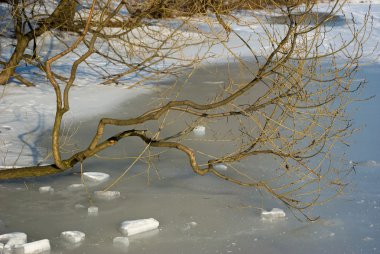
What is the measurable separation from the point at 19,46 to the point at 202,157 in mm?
3088

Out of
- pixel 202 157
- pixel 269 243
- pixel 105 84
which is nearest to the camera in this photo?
pixel 269 243

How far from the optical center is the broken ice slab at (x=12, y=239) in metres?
4.36

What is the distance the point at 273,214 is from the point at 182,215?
0.61 metres

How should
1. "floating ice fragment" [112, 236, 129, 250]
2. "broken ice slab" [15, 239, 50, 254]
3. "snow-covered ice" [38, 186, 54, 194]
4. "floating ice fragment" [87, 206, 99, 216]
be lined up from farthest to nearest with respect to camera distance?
"snow-covered ice" [38, 186, 54, 194] → "floating ice fragment" [87, 206, 99, 216] → "floating ice fragment" [112, 236, 129, 250] → "broken ice slab" [15, 239, 50, 254]

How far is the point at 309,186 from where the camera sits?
18.4 feet

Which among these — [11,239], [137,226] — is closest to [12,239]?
[11,239]

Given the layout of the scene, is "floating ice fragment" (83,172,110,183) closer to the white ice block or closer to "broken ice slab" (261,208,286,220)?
the white ice block

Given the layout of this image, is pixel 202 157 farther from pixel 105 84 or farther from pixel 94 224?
pixel 105 84

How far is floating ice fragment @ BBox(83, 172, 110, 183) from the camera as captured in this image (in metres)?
5.65

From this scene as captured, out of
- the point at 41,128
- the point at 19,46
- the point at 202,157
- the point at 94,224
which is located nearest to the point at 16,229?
the point at 94,224

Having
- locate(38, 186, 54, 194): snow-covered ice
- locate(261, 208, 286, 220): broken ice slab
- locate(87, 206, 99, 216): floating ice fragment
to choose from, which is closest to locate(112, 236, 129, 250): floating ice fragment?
locate(87, 206, 99, 216): floating ice fragment

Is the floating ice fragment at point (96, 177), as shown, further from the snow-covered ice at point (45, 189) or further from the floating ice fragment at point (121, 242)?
the floating ice fragment at point (121, 242)

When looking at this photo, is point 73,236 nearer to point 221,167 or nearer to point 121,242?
point 121,242

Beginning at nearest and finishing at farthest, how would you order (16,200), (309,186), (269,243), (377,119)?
(269,243) < (16,200) < (309,186) < (377,119)
